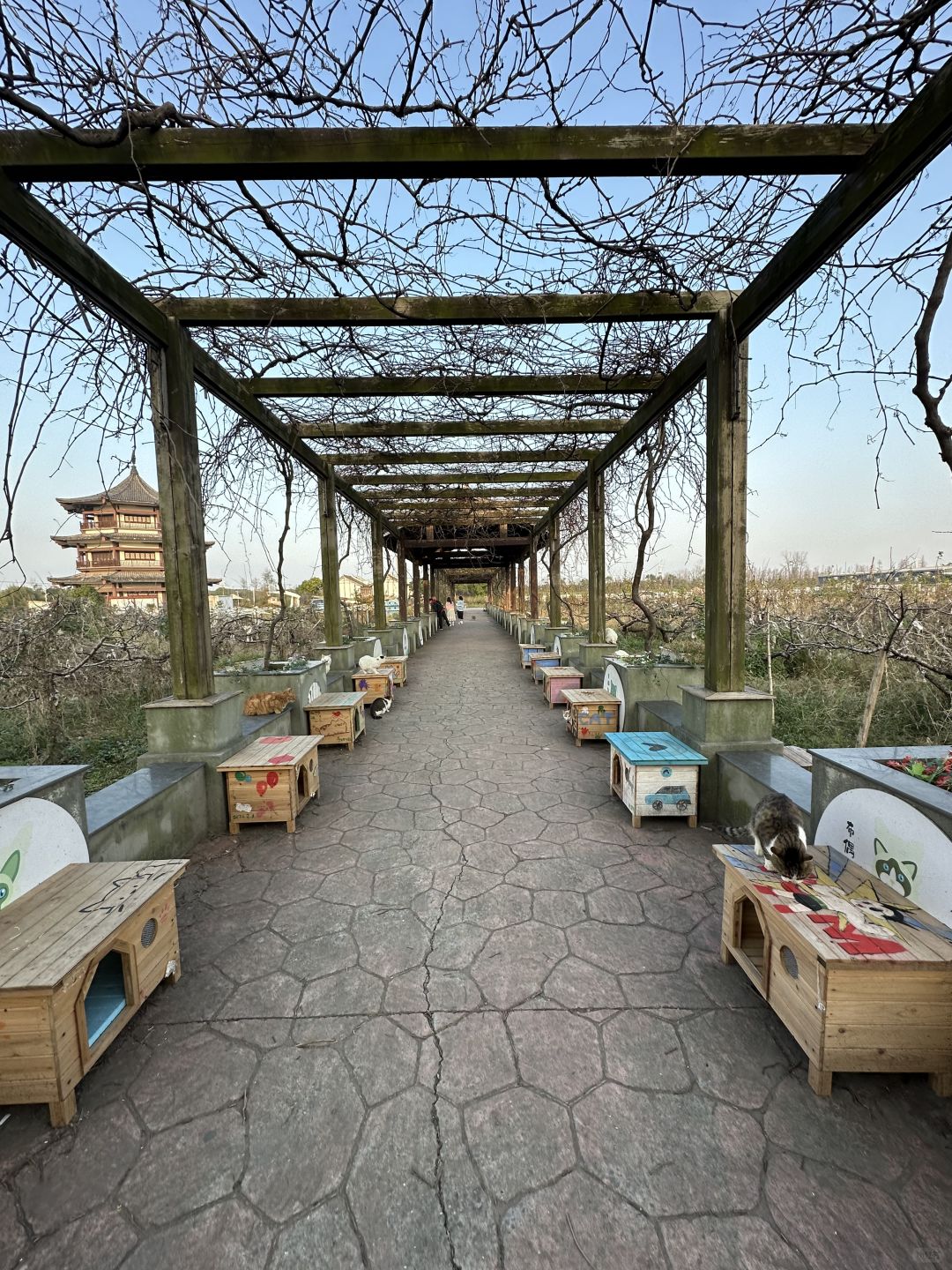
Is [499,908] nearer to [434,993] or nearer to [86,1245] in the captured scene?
[434,993]

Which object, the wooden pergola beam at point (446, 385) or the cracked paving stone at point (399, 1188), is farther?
the wooden pergola beam at point (446, 385)

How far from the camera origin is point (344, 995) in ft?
7.74

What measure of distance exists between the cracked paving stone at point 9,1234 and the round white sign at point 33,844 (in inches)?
40.9

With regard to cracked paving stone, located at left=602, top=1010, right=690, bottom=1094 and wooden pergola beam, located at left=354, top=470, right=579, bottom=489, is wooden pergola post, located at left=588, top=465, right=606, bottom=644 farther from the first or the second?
cracked paving stone, located at left=602, top=1010, right=690, bottom=1094

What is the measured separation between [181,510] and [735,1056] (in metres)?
4.82

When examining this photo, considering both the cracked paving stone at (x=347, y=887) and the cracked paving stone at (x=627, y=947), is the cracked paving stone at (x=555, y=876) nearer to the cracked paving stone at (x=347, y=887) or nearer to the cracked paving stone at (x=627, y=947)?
the cracked paving stone at (x=627, y=947)

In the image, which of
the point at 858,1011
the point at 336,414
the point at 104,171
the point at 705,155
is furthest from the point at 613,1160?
the point at 336,414

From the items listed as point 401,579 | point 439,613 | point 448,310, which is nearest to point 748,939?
point 448,310

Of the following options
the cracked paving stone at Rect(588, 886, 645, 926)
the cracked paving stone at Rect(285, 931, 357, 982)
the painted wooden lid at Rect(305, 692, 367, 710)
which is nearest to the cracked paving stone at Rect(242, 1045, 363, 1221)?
the cracked paving stone at Rect(285, 931, 357, 982)

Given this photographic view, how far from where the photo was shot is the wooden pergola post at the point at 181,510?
392 cm

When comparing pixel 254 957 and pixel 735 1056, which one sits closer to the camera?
pixel 735 1056

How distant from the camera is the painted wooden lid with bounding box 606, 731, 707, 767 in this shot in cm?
396

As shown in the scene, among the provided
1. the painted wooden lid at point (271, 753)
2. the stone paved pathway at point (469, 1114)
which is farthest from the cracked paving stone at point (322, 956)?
the painted wooden lid at point (271, 753)

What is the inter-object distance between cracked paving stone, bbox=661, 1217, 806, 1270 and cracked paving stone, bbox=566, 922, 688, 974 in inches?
40.6
